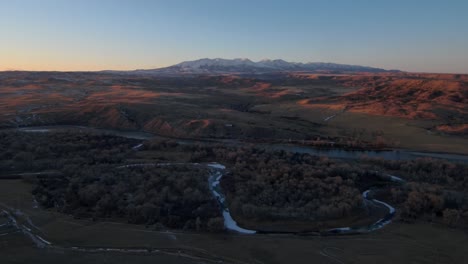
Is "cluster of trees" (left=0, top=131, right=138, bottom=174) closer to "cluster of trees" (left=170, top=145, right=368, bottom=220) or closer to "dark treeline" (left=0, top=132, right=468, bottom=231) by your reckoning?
"dark treeline" (left=0, top=132, right=468, bottom=231)

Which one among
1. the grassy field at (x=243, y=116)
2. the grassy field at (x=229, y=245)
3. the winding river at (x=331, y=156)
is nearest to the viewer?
the grassy field at (x=229, y=245)

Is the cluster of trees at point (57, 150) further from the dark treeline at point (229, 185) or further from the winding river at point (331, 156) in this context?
the winding river at point (331, 156)

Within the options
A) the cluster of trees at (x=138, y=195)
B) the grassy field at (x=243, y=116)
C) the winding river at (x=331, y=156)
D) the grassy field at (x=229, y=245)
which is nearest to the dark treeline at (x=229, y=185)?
the cluster of trees at (x=138, y=195)

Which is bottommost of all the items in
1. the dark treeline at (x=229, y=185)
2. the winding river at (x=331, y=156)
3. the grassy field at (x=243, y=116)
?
the winding river at (x=331, y=156)

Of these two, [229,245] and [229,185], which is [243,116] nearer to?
[229,185]

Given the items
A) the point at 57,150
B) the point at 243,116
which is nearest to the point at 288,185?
the point at 57,150

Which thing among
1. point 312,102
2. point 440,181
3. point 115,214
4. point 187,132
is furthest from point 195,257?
point 312,102

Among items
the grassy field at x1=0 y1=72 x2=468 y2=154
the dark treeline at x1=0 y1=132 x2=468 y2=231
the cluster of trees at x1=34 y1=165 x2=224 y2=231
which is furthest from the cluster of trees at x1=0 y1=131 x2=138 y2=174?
the grassy field at x1=0 y1=72 x2=468 y2=154
